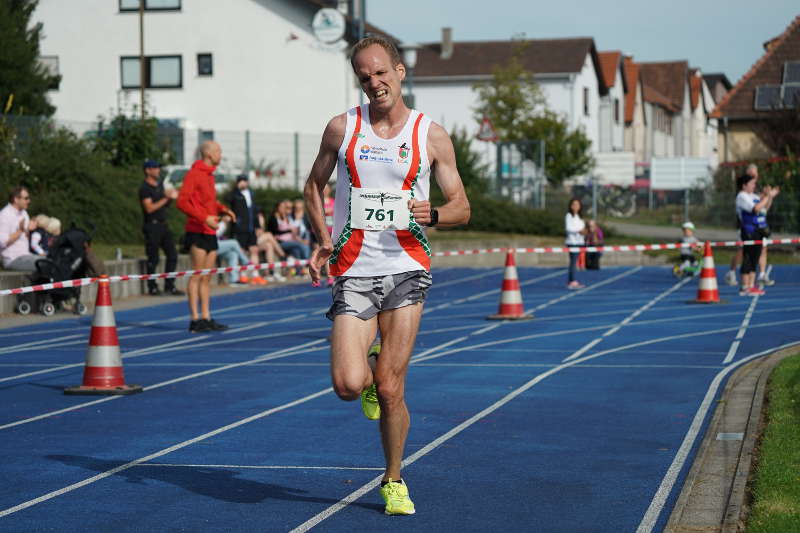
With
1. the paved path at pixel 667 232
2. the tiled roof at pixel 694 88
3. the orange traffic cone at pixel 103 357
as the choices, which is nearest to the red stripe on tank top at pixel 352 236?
the orange traffic cone at pixel 103 357

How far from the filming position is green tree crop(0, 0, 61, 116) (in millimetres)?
40750

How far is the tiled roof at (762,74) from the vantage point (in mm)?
54188

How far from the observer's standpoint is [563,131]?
182 ft

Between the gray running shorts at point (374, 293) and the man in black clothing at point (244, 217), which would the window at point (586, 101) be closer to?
the man in black clothing at point (244, 217)

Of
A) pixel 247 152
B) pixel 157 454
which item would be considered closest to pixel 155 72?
pixel 247 152

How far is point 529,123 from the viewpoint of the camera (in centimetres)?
5728

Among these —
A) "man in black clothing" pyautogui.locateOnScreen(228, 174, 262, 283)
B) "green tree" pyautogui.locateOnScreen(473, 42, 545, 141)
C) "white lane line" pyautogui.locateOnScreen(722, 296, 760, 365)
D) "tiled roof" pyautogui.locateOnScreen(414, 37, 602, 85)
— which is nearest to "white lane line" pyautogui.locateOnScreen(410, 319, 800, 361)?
"white lane line" pyautogui.locateOnScreen(722, 296, 760, 365)

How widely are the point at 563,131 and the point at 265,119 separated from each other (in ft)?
39.6

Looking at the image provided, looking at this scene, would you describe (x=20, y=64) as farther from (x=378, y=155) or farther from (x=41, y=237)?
(x=378, y=155)

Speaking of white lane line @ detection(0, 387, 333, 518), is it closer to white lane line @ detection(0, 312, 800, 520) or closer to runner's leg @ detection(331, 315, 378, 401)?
white lane line @ detection(0, 312, 800, 520)

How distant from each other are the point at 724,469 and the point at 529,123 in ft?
165

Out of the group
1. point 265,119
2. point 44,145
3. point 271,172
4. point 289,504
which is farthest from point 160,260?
point 265,119

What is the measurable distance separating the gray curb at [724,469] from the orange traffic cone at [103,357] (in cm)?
471

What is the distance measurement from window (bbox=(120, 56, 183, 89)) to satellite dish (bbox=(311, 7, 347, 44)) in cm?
1142
